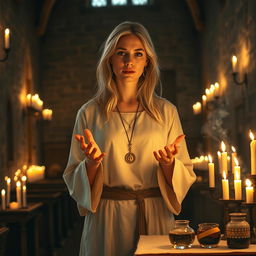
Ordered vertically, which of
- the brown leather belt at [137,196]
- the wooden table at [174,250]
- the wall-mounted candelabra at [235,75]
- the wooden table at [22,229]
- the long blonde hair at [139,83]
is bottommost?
the wooden table at [22,229]

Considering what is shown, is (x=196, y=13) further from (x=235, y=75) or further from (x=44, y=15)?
(x=235, y=75)

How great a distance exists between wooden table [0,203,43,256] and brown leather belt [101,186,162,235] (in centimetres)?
336

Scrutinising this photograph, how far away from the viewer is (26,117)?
415 inches

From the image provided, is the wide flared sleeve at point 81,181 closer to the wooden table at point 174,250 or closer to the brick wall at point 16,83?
the wooden table at point 174,250

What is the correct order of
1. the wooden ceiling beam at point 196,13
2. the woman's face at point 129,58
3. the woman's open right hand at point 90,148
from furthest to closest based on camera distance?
the wooden ceiling beam at point 196,13
the woman's face at point 129,58
the woman's open right hand at point 90,148

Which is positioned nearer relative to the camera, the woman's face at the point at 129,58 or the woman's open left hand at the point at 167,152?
the woman's open left hand at the point at 167,152

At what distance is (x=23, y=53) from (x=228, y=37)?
3.81 m

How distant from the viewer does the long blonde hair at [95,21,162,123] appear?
253cm

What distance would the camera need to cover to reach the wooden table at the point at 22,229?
563 centimetres

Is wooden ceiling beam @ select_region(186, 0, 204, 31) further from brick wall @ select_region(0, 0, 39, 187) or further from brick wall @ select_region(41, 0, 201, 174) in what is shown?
brick wall @ select_region(0, 0, 39, 187)

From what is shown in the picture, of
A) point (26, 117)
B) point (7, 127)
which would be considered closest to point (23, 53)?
point (26, 117)

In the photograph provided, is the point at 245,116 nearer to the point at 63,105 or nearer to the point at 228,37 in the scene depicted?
the point at 228,37

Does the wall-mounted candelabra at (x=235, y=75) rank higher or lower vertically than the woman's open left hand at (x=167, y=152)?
higher

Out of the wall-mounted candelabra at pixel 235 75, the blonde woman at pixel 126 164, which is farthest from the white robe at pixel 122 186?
the wall-mounted candelabra at pixel 235 75
